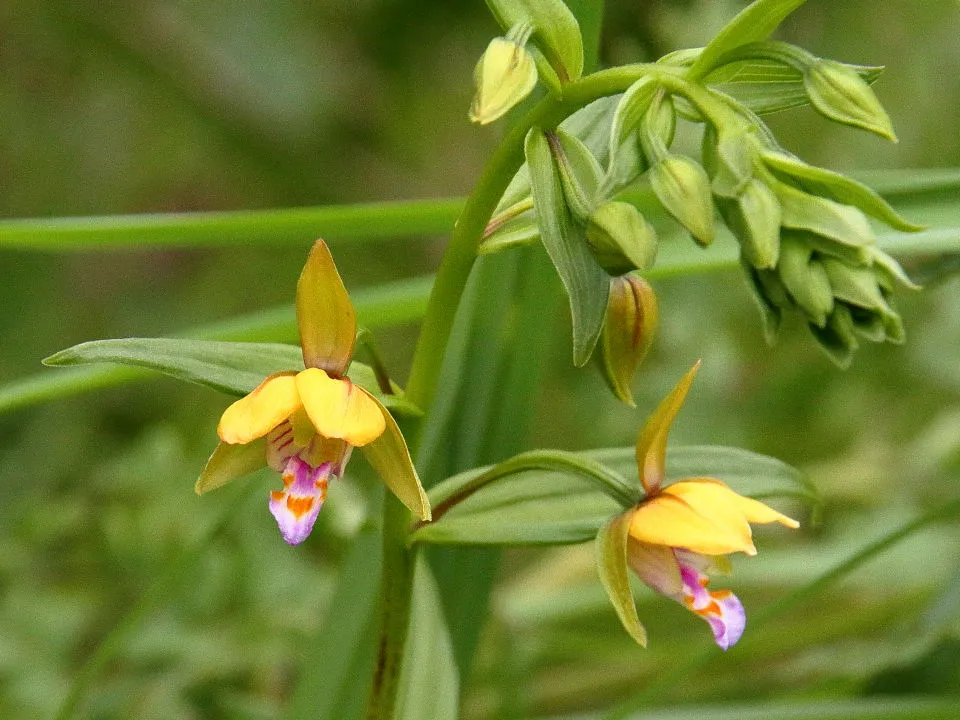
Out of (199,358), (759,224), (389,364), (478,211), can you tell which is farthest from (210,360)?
(389,364)

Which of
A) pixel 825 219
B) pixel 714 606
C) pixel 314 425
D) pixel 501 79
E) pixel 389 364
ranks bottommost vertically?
pixel 389 364

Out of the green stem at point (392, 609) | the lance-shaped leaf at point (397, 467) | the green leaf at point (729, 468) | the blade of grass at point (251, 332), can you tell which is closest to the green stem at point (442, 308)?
the green stem at point (392, 609)

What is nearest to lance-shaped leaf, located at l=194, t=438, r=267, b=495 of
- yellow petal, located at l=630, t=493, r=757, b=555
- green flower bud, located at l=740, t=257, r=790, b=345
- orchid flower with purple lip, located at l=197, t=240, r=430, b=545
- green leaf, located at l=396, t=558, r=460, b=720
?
orchid flower with purple lip, located at l=197, t=240, r=430, b=545

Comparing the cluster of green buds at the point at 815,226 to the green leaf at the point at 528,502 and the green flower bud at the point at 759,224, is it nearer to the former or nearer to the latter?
the green flower bud at the point at 759,224

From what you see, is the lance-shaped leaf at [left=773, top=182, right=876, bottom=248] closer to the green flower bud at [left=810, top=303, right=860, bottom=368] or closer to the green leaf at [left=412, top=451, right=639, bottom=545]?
the green flower bud at [left=810, top=303, right=860, bottom=368]

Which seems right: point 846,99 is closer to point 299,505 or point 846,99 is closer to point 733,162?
point 733,162

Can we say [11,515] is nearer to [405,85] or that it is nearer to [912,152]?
[405,85]
